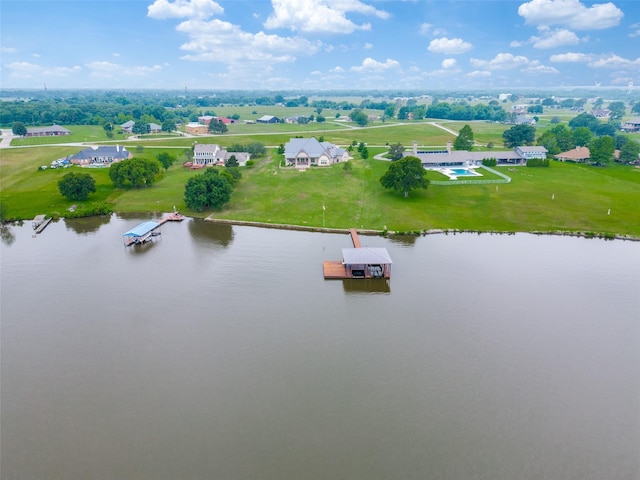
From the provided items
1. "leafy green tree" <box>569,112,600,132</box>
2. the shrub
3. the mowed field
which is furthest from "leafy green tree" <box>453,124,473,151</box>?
"leafy green tree" <box>569,112,600,132</box>

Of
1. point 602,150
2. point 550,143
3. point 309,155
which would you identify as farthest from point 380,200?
point 550,143

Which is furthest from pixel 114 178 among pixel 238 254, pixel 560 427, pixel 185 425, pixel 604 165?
pixel 604 165

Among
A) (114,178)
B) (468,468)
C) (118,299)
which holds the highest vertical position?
(114,178)

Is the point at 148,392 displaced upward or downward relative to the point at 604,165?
downward

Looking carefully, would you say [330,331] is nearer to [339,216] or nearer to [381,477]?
[381,477]

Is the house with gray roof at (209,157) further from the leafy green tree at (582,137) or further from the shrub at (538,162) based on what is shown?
the leafy green tree at (582,137)

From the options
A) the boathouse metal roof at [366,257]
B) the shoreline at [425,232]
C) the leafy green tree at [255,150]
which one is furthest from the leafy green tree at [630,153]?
the leafy green tree at [255,150]

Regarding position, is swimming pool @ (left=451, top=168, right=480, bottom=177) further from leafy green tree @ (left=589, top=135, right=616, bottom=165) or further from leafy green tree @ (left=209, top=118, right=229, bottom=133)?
leafy green tree @ (left=209, top=118, right=229, bottom=133)
